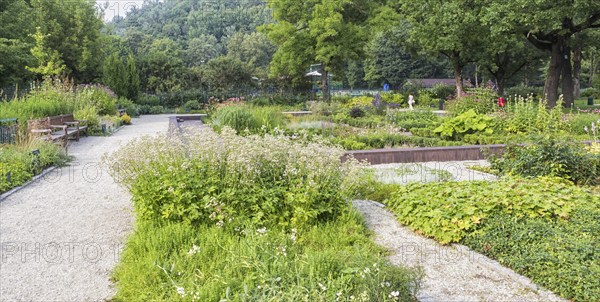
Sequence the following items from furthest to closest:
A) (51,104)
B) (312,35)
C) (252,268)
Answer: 1. (312,35)
2. (51,104)
3. (252,268)

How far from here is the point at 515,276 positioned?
11.8 ft

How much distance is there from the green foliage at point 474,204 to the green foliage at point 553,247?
3.5 inches

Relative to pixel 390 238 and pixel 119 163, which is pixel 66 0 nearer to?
pixel 119 163

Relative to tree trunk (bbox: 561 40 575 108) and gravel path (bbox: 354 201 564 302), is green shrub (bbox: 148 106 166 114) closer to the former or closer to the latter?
tree trunk (bbox: 561 40 575 108)

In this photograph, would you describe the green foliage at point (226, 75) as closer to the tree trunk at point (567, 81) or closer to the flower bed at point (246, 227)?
the tree trunk at point (567, 81)

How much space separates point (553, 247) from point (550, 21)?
17.1m

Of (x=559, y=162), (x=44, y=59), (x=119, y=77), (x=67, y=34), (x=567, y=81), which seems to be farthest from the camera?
(x=67, y=34)

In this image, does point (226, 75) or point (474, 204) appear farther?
point (226, 75)

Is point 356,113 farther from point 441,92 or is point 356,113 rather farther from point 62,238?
point 441,92

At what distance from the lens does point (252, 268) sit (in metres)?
3.26

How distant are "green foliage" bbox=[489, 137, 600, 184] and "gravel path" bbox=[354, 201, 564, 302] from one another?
9.46ft

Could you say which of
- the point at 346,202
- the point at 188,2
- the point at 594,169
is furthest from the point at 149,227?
the point at 188,2

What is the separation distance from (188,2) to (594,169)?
279 ft

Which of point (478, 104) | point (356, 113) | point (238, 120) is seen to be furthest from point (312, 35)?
point (238, 120)
